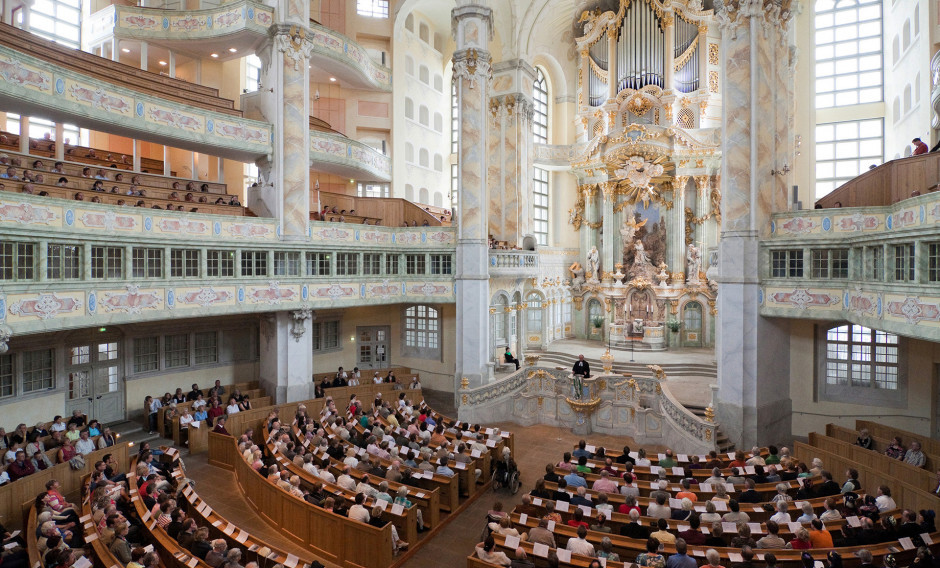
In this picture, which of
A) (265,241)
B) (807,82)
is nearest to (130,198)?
(265,241)

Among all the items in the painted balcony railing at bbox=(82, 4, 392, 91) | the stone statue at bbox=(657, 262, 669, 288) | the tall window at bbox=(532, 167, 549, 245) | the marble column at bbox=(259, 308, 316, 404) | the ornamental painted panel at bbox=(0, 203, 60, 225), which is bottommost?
the marble column at bbox=(259, 308, 316, 404)

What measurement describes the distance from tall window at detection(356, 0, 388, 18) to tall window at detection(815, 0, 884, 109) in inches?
848

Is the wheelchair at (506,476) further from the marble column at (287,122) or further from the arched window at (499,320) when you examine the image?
the marble column at (287,122)

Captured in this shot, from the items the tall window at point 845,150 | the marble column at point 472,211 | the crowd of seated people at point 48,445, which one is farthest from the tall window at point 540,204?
the crowd of seated people at point 48,445

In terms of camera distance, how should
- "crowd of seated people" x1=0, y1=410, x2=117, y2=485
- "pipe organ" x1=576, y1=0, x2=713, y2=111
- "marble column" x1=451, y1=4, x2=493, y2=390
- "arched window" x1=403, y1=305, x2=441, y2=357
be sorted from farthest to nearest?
"pipe organ" x1=576, y1=0, x2=713, y2=111 → "arched window" x1=403, y1=305, x2=441, y2=357 → "marble column" x1=451, y1=4, x2=493, y2=390 → "crowd of seated people" x1=0, y1=410, x2=117, y2=485

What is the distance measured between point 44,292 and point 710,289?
2693 cm

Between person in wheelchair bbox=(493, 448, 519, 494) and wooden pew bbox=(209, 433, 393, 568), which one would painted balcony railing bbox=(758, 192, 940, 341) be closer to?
person in wheelchair bbox=(493, 448, 519, 494)

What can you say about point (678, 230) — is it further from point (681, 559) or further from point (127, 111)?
point (127, 111)

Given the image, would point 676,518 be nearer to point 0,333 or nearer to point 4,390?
point 0,333

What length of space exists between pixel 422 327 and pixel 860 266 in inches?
658

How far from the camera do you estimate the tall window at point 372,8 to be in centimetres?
2569

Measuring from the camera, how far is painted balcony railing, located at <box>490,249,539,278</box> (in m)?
22.4

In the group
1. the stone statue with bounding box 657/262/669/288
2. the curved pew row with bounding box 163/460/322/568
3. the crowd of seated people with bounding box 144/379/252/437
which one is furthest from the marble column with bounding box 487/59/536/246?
the curved pew row with bounding box 163/460/322/568

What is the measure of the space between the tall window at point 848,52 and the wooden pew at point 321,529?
29289 millimetres
